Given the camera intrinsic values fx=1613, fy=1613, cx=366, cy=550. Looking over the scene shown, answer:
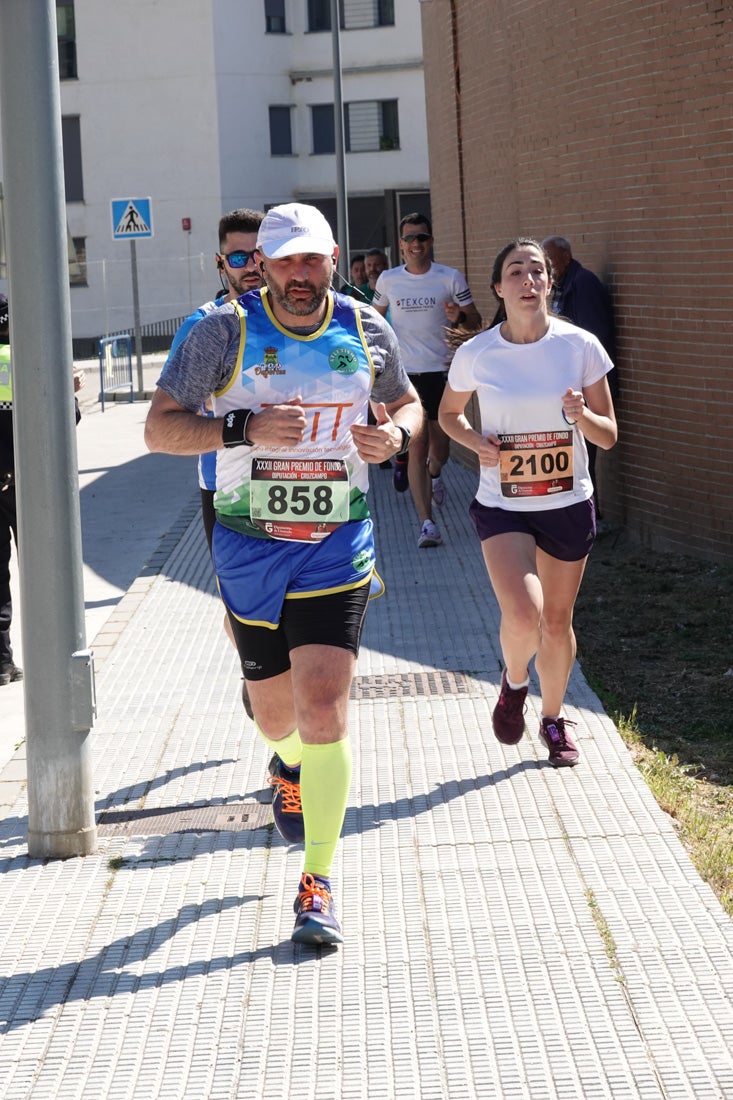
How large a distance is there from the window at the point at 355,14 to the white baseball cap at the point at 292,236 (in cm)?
4643

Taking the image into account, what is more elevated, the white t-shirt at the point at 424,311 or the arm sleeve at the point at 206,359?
the white t-shirt at the point at 424,311

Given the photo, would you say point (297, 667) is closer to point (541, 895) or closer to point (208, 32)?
point (541, 895)

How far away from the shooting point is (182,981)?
4.44 m

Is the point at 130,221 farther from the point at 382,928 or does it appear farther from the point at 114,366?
the point at 382,928

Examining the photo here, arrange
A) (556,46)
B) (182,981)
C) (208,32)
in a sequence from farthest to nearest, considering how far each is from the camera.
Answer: (208,32) → (556,46) → (182,981)

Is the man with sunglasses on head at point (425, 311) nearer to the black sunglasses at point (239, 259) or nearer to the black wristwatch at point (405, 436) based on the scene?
the black sunglasses at point (239, 259)

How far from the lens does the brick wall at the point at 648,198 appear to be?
9.64m

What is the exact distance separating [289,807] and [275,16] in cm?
4671

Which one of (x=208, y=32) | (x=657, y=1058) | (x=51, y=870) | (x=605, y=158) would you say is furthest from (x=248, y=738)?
(x=208, y=32)

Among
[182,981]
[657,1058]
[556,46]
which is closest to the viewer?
[657,1058]

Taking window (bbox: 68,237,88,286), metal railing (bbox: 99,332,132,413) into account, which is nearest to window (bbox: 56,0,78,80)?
window (bbox: 68,237,88,286)

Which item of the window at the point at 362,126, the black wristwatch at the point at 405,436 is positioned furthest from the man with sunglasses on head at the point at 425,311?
the window at the point at 362,126

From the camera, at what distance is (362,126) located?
49438 millimetres

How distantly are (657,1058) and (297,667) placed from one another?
60.4 inches
